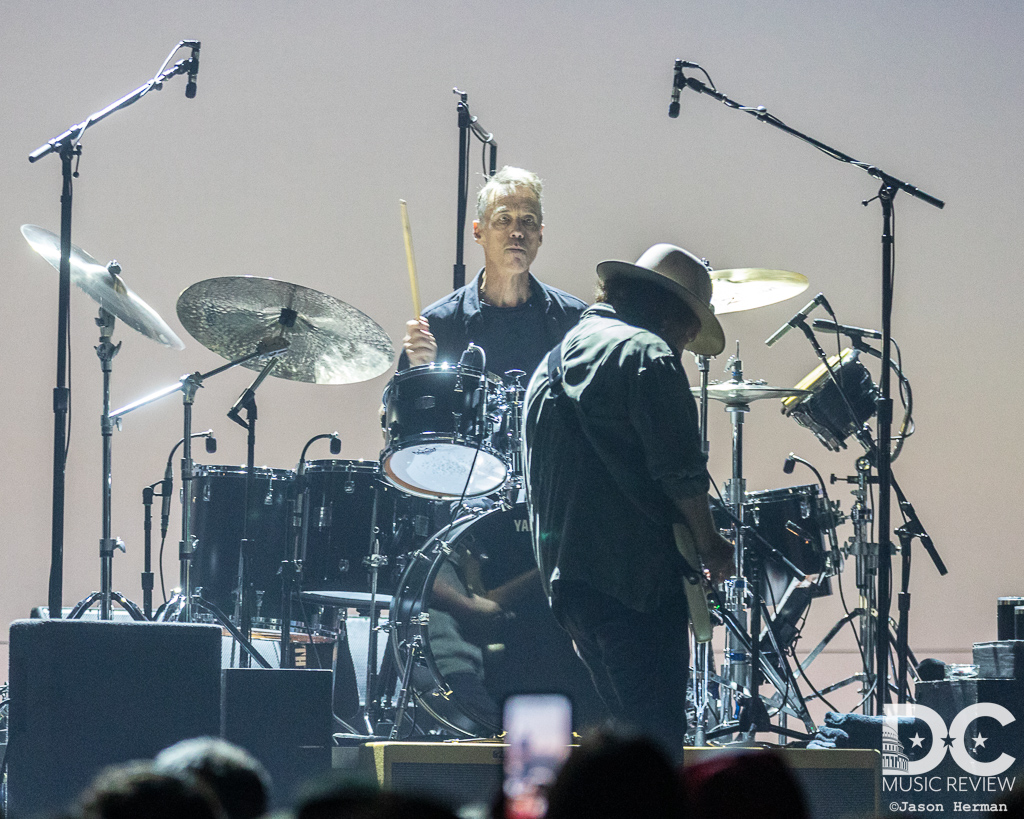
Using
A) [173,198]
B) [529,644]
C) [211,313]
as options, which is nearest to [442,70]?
[173,198]

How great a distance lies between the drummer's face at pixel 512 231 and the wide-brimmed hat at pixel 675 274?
1696mm

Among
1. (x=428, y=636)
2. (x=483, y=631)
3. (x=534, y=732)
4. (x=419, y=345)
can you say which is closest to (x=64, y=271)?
(x=419, y=345)

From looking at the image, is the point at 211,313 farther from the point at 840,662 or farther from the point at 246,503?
the point at 840,662

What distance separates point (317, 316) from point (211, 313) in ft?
1.34

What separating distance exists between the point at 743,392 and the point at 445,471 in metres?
1.30

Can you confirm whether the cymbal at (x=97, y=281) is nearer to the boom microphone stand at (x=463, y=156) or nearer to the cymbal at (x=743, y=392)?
the boom microphone stand at (x=463, y=156)

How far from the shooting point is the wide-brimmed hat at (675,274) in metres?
3.21

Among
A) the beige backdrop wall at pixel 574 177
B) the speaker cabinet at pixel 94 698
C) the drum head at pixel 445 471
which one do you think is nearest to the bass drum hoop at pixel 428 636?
the drum head at pixel 445 471

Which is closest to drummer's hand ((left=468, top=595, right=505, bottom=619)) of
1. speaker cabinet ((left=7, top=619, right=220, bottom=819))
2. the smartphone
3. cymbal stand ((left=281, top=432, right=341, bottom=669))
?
speaker cabinet ((left=7, top=619, right=220, bottom=819))

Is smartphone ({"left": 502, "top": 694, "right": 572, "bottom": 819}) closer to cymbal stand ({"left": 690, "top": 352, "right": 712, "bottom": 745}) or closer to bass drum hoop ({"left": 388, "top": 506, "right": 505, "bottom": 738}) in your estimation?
bass drum hoop ({"left": 388, "top": 506, "right": 505, "bottom": 738})

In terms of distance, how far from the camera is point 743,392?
202 inches

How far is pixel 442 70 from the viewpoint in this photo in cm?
766

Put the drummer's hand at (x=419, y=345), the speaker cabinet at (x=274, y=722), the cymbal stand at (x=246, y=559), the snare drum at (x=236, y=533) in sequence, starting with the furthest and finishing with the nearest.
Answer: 1. the snare drum at (x=236, y=533)
2. the cymbal stand at (x=246, y=559)
3. the drummer's hand at (x=419, y=345)
4. the speaker cabinet at (x=274, y=722)

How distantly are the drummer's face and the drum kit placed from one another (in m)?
0.51
